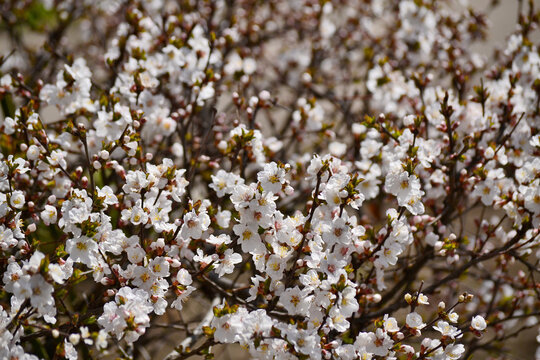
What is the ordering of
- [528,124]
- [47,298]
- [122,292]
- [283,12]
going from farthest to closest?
1. [283,12]
2. [528,124]
3. [122,292]
4. [47,298]

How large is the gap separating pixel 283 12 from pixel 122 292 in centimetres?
485

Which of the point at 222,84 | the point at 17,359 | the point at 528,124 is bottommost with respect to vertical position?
the point at 17,359

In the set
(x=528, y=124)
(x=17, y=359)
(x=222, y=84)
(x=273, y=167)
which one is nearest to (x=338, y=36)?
(x=222, y=84)

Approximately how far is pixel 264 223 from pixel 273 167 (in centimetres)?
26

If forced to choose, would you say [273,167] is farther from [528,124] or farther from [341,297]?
[528,124]

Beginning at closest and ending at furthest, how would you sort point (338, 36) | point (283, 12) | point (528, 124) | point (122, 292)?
point (122, 292), point (528, 124), point (338, 36), point (283, 12)

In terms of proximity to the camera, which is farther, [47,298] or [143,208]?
[143,208]

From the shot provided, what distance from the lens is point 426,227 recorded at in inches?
121

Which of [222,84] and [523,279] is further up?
[523,279]

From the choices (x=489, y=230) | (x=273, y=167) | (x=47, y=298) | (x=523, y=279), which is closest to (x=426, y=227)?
(x=489, y=230)

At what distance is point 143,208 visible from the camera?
2.40m

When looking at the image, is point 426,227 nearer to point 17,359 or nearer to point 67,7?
point 17,359

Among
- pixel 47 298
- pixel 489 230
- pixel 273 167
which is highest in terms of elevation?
pixel 489 230

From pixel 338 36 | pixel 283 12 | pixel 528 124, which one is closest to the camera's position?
pixel 528 124
